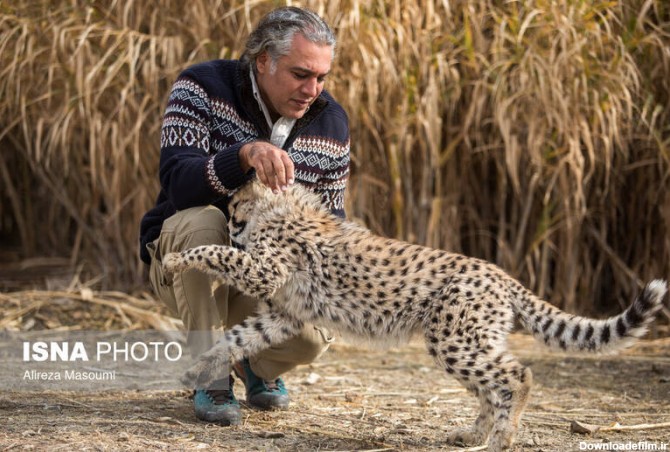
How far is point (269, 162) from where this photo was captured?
258 cm

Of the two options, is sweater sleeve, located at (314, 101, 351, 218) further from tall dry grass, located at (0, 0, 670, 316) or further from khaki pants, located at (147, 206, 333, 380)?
tall dry grass, located at (0, 0, 670, 316)

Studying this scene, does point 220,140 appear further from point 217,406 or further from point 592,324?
point 592,324

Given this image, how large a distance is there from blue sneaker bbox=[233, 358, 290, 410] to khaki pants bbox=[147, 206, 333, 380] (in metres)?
0.04

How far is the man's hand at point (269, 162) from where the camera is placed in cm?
258

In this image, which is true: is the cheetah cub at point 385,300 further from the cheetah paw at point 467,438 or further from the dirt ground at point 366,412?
the dirt ground at point 366,412

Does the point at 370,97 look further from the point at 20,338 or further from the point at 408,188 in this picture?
the point at 20,338

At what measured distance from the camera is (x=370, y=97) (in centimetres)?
426

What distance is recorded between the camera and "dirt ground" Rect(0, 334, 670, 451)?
8.66 feet

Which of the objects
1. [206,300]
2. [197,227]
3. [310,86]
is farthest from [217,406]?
[310,86]

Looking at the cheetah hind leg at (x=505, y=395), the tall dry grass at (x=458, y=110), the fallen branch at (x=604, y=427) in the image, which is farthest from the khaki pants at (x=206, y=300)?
the tall dry grass at (x=458, y=110)

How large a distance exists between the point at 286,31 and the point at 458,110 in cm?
194

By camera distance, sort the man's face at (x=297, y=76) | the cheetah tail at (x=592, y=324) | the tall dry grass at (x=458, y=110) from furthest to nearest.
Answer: the tall dry grass at (x=458, y=110), the man's face at (x=297, y=76), the cheetah tail at (x=592, y=324)

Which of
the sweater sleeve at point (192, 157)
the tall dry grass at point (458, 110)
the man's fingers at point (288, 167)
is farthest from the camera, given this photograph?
the tall dry grass at point (458, 110)

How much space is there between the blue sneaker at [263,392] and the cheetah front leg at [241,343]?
276mm
